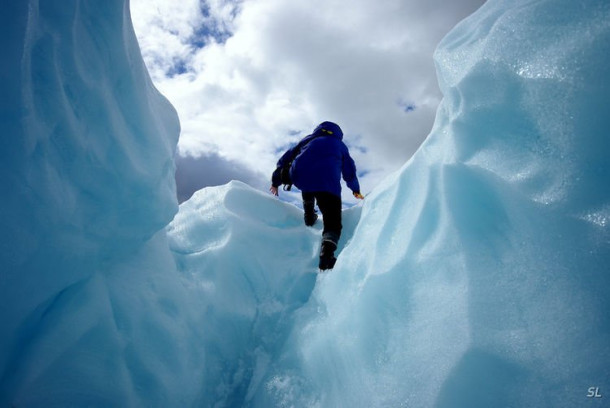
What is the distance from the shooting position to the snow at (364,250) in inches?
45.2

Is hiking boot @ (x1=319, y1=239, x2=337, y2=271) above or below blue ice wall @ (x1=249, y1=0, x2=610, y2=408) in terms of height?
below

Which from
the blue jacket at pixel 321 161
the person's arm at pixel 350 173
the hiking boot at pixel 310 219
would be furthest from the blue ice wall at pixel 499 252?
the person's arm at pixel 350 173

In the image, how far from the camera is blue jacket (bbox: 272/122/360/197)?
336 cm

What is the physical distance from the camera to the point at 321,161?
3438 mm

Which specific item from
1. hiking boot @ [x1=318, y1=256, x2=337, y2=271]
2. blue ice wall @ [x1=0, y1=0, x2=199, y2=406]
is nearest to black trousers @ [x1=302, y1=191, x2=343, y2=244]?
hiking boot @ [x1=318, y1=256, x2=337, y2=271]

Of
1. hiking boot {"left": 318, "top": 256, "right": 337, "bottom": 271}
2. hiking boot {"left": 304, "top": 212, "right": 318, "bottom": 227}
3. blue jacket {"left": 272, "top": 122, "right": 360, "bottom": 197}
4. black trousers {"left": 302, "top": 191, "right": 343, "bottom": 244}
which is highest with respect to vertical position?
blue jacket {"left": 272, "top": 122, "right": 360, "bottom": 197}

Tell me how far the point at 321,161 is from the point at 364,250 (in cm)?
154

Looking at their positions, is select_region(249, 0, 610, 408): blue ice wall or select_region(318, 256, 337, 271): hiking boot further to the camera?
select_region(318, 256, 337, 271): hiking boot

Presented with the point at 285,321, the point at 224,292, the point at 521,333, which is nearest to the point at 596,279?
the point at 521,333

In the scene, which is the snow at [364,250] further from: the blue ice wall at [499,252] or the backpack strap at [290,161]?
the backpack strap at [290,161]

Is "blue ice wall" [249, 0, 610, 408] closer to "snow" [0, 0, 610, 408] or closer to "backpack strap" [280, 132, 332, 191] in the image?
"snow" [0, 0, 610, 408]

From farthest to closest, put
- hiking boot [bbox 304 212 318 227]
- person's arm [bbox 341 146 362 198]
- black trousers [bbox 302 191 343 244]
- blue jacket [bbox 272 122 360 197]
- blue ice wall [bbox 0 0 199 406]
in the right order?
1. person's arm [bbox 341 146 362 198]
2. hiking boot [bbox 304 212 318 227]
3. blue jacket [bbox 272 122 360 197]
4. black trousers [bbox 302 191 343 244]
5. blue ice wall [bbox 0 0 199 406]

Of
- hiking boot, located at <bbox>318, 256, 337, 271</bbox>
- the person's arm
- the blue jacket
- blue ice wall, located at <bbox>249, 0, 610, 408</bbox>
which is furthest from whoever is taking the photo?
the person's arm

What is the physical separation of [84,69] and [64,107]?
0.84 ft
